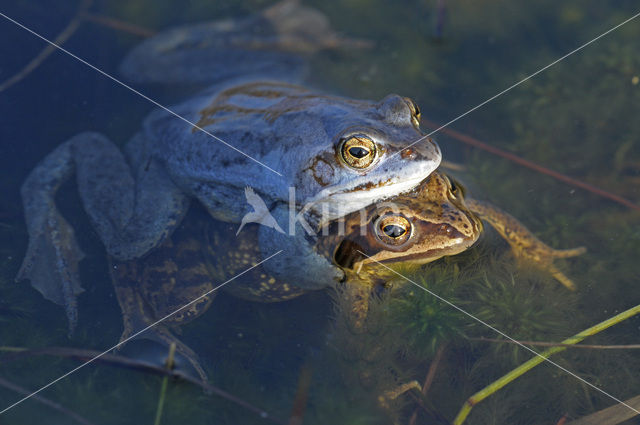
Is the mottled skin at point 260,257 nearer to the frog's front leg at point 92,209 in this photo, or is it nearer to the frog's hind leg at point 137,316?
the frog's hind leg at point 137,316

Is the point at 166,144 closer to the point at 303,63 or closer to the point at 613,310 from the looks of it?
the point at 303,63

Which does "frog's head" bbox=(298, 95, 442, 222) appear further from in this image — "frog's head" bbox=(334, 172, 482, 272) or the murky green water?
the murky green water

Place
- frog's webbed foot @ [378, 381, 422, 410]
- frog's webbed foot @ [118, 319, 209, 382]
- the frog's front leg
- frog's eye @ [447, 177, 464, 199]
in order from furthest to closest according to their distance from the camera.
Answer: the frog's front leg, frog's eye @ [447, 177, 464, 199], frog's webbed foot @ [118, 319, 209, 382], frog's webbed foot @ [378, 381, 422, 410]

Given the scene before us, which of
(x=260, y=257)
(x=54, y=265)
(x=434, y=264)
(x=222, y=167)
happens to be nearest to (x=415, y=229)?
(x=434, y=264)

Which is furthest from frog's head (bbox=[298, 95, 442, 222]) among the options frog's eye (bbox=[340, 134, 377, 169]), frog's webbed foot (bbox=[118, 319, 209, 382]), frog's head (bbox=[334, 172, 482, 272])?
frog's webbed foot (bbox=[118, 319, 209, 382])

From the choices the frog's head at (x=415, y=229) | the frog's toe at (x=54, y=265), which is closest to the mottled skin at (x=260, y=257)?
the frog's head at (x=415, y=229)

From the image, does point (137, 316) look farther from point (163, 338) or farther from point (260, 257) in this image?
point (260, 257)
